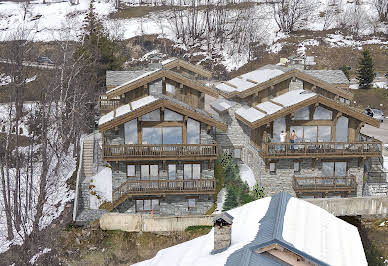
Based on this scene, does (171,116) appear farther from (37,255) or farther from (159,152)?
(37,255)

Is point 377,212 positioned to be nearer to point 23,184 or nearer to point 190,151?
point 190,151

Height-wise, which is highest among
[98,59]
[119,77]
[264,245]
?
[98,59]

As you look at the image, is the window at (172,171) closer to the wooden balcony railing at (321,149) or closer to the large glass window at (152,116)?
the large glass window at (152,116)

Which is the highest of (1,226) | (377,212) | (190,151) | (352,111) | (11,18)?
(11,18)

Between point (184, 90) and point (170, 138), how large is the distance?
17.7ft

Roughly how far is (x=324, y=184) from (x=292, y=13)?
6022 cm

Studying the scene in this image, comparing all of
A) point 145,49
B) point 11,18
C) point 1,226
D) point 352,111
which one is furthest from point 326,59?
point 11,18

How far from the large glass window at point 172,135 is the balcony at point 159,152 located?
60cm

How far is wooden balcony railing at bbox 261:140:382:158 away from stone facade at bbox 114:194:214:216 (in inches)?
206

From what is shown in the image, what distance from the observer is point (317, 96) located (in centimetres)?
3169

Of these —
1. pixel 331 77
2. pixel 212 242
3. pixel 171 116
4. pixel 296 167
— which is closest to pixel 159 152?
pixel 171 116

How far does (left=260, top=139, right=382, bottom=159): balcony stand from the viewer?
105 ft

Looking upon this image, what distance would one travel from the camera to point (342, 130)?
→ 109 feet

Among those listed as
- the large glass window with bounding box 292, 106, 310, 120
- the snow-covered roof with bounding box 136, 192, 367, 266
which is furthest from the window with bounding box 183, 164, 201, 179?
the snow-covered roof with bounding box 136, 192, 367, 266
